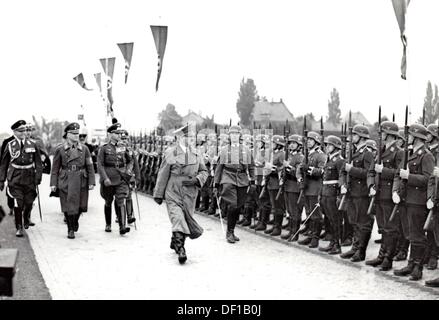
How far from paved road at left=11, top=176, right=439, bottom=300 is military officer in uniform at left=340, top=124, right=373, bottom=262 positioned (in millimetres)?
372

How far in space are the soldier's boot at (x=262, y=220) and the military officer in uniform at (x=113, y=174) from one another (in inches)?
104

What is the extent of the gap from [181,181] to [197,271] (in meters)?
1.61

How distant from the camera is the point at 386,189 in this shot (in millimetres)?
7945

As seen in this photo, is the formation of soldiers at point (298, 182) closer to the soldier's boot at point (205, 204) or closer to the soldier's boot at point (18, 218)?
the soldier's boot at point (18, 218)

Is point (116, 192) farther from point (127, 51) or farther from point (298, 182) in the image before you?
point (127, 51)

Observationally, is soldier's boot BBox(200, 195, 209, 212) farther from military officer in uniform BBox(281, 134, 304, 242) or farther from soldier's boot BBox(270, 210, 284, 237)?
military officer in uniform BBox(281, 134, 304, 242)

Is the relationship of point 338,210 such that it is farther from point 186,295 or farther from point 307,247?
point 186,295

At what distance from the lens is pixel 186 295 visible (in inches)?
249

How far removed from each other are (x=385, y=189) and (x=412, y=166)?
691 millimetres

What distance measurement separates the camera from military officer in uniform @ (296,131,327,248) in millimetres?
9539

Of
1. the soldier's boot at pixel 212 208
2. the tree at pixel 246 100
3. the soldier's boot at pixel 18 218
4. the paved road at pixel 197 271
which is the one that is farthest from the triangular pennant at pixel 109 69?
the tree at pixel 246 100

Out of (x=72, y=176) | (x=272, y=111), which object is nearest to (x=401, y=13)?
(x=72, y=176)
